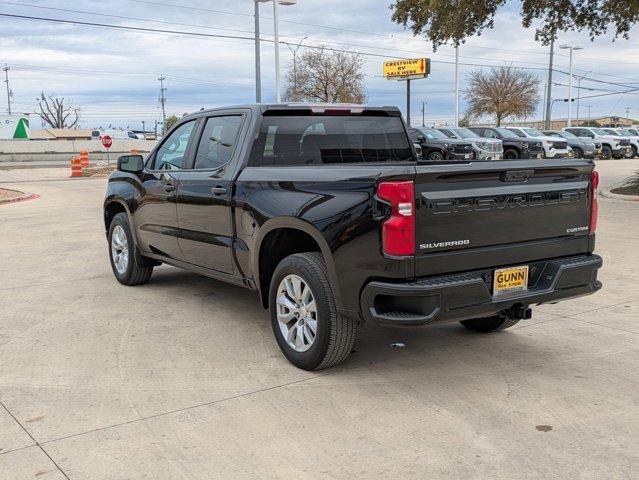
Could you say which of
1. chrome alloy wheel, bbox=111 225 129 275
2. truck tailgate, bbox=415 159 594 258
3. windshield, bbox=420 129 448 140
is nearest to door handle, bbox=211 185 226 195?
truck tailgate, bbox=415 159 594 258

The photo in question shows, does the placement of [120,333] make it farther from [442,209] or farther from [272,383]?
[442,209]

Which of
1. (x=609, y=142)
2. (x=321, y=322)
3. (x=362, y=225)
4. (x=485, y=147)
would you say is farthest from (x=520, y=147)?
(x=362, y=225)

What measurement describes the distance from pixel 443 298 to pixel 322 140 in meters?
2.07

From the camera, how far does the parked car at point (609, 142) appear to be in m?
36.6

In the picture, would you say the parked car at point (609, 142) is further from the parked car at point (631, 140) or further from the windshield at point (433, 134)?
the windshield at point (433, 134)

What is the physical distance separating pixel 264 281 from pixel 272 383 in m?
0.94

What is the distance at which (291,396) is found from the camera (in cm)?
417

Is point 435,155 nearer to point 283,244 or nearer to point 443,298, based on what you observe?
point 283,244

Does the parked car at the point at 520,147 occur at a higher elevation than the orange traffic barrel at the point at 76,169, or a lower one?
higher

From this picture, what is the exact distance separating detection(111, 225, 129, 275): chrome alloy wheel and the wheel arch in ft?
8.87

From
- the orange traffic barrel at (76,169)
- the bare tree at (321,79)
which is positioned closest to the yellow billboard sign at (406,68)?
the bare tree at (321,79)

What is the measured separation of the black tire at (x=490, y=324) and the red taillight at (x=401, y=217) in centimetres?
188

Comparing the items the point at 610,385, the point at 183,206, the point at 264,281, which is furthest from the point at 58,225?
the point at 610,385

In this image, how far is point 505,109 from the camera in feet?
203
